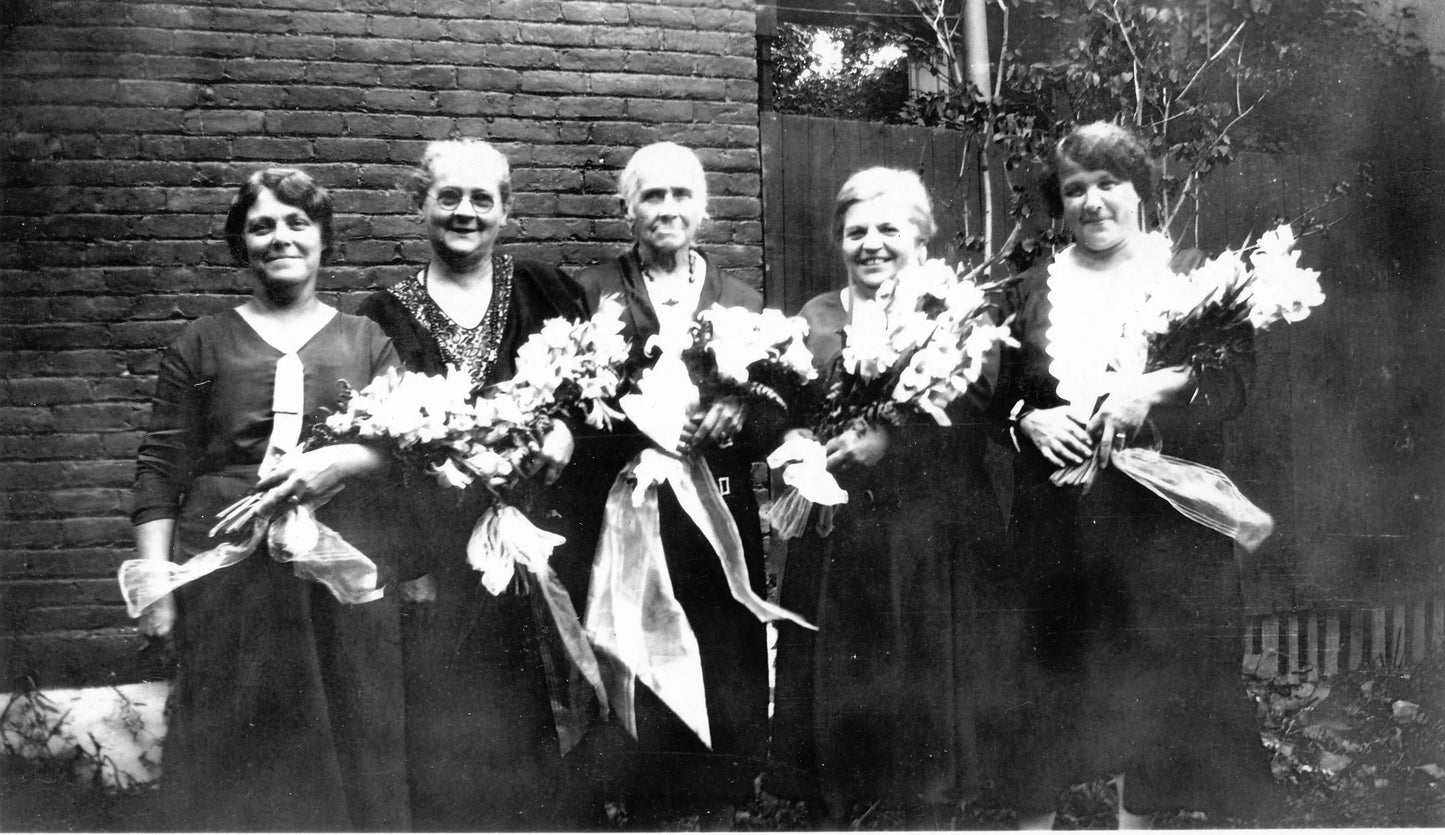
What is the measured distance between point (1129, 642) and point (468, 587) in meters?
2.02

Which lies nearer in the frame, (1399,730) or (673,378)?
(673,378)

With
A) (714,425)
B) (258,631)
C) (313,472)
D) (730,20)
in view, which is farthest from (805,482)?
(258,631)

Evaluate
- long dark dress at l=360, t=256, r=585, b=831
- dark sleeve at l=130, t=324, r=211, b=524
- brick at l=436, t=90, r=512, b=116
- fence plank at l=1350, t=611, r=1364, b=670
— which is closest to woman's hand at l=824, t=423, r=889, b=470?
long dark dress at l=360, t=256, r=585, b=831

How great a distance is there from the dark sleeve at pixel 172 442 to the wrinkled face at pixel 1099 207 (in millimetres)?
2616

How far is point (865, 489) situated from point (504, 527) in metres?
1.07

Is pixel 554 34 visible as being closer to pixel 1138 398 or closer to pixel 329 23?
pixel 329 23

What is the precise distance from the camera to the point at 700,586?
12.2 feet

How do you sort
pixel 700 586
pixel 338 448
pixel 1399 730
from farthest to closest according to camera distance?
pixel 1399 730, pixel 700 586, pixel 338 448

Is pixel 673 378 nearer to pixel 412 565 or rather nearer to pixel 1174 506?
pixel 412 565

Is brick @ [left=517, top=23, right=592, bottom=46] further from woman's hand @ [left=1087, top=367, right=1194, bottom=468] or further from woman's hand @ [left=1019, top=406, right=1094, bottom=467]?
woman's hand @ [left=1087, top=367, right=1194, bottom=468]

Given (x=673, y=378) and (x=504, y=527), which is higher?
(x=673, y=378)

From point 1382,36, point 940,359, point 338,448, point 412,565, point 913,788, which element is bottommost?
point 913,788

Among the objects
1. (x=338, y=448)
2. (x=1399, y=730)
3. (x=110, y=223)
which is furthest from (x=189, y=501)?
(x=1399, y=730)

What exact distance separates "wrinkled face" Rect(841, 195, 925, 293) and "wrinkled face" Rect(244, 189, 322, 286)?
1.56 m
